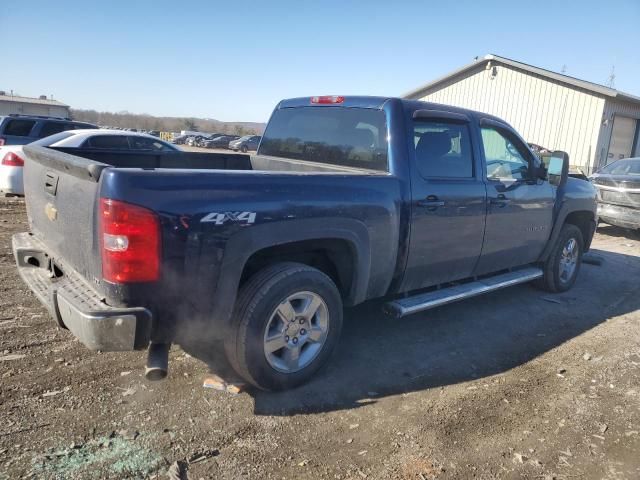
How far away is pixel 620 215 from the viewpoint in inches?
394

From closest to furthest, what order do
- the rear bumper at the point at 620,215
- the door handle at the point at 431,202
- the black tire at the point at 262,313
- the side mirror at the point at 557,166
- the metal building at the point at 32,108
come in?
the black tire at the point at 262,313 < the door handle at the point at 431,202 < the side mirror at the point at 557,166 < the rear bumper at the point at 620,215 < the metal building at the point at 32,108

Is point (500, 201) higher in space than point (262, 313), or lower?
higher

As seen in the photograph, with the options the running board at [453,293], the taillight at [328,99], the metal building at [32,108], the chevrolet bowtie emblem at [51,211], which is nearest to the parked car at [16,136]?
Answer: the chevrolet bowtie emblem at [51,211]

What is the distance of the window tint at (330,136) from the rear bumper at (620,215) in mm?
8286

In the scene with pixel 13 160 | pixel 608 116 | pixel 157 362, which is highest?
pixel 608 116

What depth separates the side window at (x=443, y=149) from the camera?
3.98 m

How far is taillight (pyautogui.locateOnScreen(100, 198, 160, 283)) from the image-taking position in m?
2.46

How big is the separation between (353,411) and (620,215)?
9.28 metres

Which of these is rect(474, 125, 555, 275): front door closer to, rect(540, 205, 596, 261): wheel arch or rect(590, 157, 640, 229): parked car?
rect(540, 205, 596, 261): wheel arch

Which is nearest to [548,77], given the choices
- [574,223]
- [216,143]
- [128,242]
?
[574,223]

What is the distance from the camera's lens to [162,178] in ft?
8.27

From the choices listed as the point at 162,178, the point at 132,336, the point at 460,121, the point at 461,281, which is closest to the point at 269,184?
the point at 162,178

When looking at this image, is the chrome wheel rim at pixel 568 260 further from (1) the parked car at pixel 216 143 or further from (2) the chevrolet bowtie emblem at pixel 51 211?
(1) the parked car at pixel 216 143

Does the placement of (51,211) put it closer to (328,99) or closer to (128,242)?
(128,242)
